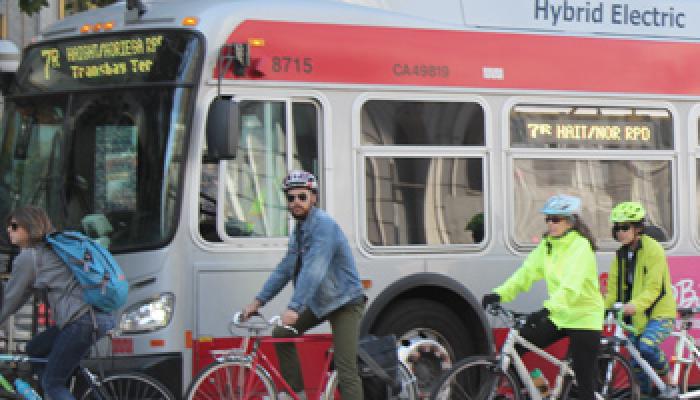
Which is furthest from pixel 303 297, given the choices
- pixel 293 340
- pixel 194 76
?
pixel 194 76

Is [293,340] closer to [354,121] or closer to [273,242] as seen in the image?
[273,242]

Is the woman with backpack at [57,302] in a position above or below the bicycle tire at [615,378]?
above

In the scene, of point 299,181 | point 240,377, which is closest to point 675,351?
point 299,181

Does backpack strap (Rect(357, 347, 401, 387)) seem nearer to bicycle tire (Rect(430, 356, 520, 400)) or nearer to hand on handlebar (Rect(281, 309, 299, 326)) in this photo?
bicycle tire (Rect(430, 356, 520, 400))

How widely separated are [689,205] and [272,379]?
13.6ft

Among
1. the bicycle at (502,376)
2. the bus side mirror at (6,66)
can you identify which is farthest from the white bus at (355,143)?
the bicycle at (502,376)

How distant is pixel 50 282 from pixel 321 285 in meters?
1.53

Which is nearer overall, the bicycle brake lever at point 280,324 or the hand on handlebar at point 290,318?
the hand on handlebar at point 290,318

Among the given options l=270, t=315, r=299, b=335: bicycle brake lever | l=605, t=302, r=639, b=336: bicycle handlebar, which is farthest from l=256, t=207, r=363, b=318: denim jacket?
l=605, t=302, r=639, b=336: bicycle handlebar

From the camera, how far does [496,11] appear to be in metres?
9.70

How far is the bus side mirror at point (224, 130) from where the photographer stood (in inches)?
323

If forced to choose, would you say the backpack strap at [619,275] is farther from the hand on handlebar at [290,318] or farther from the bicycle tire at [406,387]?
the hand on handlebar at [290,318]

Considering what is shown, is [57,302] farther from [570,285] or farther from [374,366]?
[570,285]

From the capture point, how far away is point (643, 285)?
8.86m
